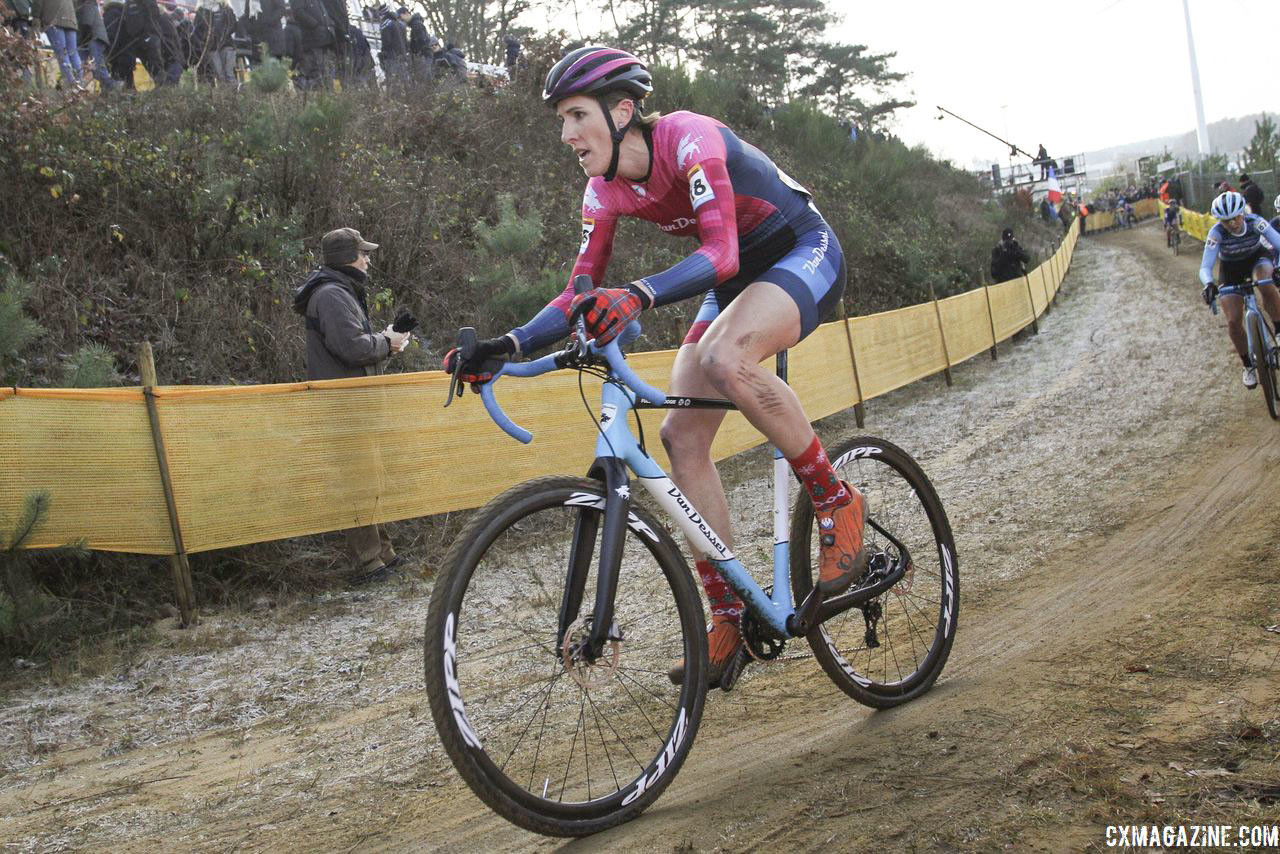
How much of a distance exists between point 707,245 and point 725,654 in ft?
4.62

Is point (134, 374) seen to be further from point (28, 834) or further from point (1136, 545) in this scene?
point (1136, 545)

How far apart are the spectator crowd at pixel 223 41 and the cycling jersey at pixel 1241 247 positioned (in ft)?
39.3

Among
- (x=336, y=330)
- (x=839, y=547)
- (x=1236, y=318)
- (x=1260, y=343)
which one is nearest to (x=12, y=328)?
(x=336, y=330)

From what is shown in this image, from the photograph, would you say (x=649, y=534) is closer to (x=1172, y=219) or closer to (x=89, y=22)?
(x=89, y=22)

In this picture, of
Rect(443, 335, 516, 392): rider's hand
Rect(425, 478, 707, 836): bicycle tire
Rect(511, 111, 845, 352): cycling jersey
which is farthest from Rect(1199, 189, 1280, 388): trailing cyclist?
Rect(443, 335, 516, 392): rider's hand

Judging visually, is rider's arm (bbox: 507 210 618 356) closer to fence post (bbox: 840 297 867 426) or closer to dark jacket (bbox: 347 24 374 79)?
fence post (bbox: 840 297 867 426)

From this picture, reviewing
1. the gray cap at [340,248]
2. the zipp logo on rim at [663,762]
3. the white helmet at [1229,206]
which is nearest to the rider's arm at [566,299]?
the zipp logo on rim at [663,762]

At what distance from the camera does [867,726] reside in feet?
12.2

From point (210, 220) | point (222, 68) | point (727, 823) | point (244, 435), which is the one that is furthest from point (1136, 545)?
point (222, 68)

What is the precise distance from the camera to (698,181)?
3338 mm

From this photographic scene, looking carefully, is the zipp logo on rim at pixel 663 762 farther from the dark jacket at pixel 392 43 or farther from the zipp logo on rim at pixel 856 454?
the dark jacket at pixel 392 43

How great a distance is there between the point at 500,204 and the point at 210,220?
5.19 metres

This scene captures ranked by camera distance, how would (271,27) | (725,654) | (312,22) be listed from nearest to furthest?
1. (725,654)
2. (271,27)
3. (312,22)

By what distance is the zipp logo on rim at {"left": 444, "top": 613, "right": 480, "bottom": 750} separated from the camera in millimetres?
2629
